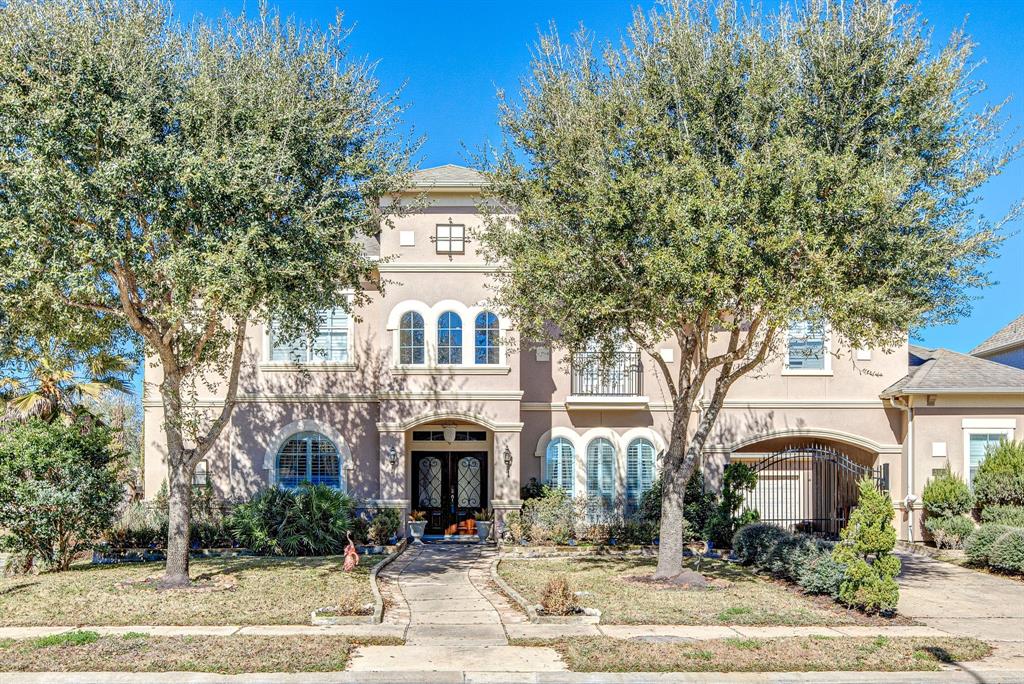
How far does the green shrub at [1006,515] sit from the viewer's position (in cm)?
1980

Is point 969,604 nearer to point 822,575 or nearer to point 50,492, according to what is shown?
point 822,575

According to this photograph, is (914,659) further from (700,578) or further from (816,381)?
(816,381)

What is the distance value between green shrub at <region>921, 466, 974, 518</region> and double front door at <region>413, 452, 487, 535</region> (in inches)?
412

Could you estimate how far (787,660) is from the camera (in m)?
10.9

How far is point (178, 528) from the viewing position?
1602cm

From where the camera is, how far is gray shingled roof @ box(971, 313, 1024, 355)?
27.8m

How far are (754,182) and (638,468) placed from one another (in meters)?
11.0

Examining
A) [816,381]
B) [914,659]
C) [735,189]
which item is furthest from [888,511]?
[816,381]

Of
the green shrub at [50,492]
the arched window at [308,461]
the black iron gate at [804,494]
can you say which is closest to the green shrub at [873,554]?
the black iron gate at [804,494]

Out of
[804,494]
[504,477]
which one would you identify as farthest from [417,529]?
[804,494]

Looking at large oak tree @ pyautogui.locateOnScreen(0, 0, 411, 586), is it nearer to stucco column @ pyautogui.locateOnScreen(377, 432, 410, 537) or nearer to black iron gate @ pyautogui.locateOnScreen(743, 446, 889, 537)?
stucco column @ pyautogui.locateOnScreen(377, 432, 410, 537)

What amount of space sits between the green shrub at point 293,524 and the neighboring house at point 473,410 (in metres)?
2.16

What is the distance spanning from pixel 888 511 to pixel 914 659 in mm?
2850

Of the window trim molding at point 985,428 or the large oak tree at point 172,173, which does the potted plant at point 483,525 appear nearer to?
the large oak tree at point 172,173
